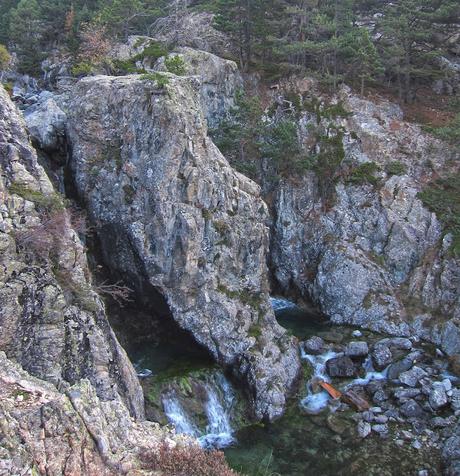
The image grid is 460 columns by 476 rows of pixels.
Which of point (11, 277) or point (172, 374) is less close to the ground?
point (11, 277)

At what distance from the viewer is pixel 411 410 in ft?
83.6

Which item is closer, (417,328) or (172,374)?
(172,374)

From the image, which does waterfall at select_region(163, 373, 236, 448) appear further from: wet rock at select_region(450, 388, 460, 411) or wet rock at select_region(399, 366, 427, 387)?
wet rock at select_region(450, 388, 460, 411)

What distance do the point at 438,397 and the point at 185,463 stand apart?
1936 cm

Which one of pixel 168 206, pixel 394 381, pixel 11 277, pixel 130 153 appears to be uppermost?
pixel 130 153

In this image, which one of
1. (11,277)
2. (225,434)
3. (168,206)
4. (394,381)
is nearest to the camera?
(11,277)

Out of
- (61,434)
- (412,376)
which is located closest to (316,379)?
(412,376)

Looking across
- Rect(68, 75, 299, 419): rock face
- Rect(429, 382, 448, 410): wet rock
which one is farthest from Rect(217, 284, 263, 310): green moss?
Rect(429, 382, 448, 410): wet rock

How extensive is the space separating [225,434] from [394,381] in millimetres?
10741

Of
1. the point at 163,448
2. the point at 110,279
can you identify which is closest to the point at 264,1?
the point at 110,279

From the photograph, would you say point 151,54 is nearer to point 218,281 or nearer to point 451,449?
point 218,281

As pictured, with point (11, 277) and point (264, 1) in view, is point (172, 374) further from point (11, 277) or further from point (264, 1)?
point (264, 1)

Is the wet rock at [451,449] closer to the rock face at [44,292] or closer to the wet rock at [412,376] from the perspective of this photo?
the wet rock at [412,376]

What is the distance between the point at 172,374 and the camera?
25.2 meters
